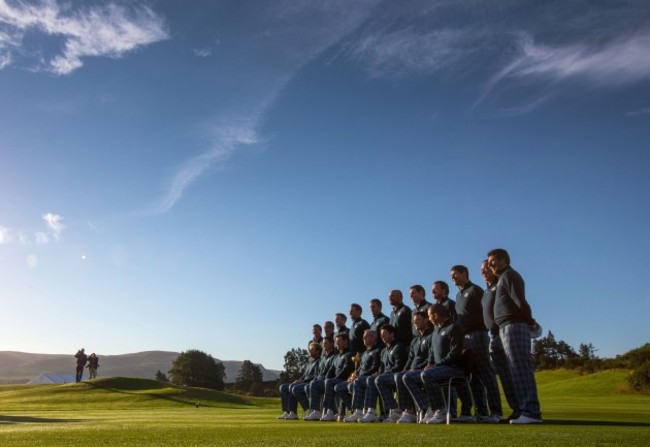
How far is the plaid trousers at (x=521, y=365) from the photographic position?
881cm

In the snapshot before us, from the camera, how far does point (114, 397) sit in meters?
38.5

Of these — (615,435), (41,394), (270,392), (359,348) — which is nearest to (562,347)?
(270,392)

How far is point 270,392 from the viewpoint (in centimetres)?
6969

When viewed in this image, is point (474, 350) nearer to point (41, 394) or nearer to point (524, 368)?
point (524, 368)

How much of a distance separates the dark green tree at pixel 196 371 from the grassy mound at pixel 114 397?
41.2 meters

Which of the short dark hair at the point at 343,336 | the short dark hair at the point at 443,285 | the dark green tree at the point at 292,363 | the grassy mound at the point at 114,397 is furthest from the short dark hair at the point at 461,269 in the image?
the dark green tree at the point at 292,363

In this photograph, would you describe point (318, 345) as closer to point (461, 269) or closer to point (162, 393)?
point (461, 269)

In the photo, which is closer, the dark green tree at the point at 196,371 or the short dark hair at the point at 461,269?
the short dark hair at the point at 461,269

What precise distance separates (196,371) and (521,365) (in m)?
84.3

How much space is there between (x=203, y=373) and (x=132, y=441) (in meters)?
85.4

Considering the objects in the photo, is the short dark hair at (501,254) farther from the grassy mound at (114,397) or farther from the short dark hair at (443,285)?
the grassy mound at (114,397)

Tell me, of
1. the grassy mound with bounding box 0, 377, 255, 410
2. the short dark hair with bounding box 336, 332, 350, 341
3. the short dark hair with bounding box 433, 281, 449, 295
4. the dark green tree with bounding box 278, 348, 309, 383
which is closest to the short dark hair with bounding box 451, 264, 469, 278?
the short dark hair with bounding box 433, 281, 449, 295

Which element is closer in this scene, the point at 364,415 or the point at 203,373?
the point at 364,415

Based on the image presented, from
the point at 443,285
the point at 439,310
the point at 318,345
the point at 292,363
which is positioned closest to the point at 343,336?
the point at 318,345
